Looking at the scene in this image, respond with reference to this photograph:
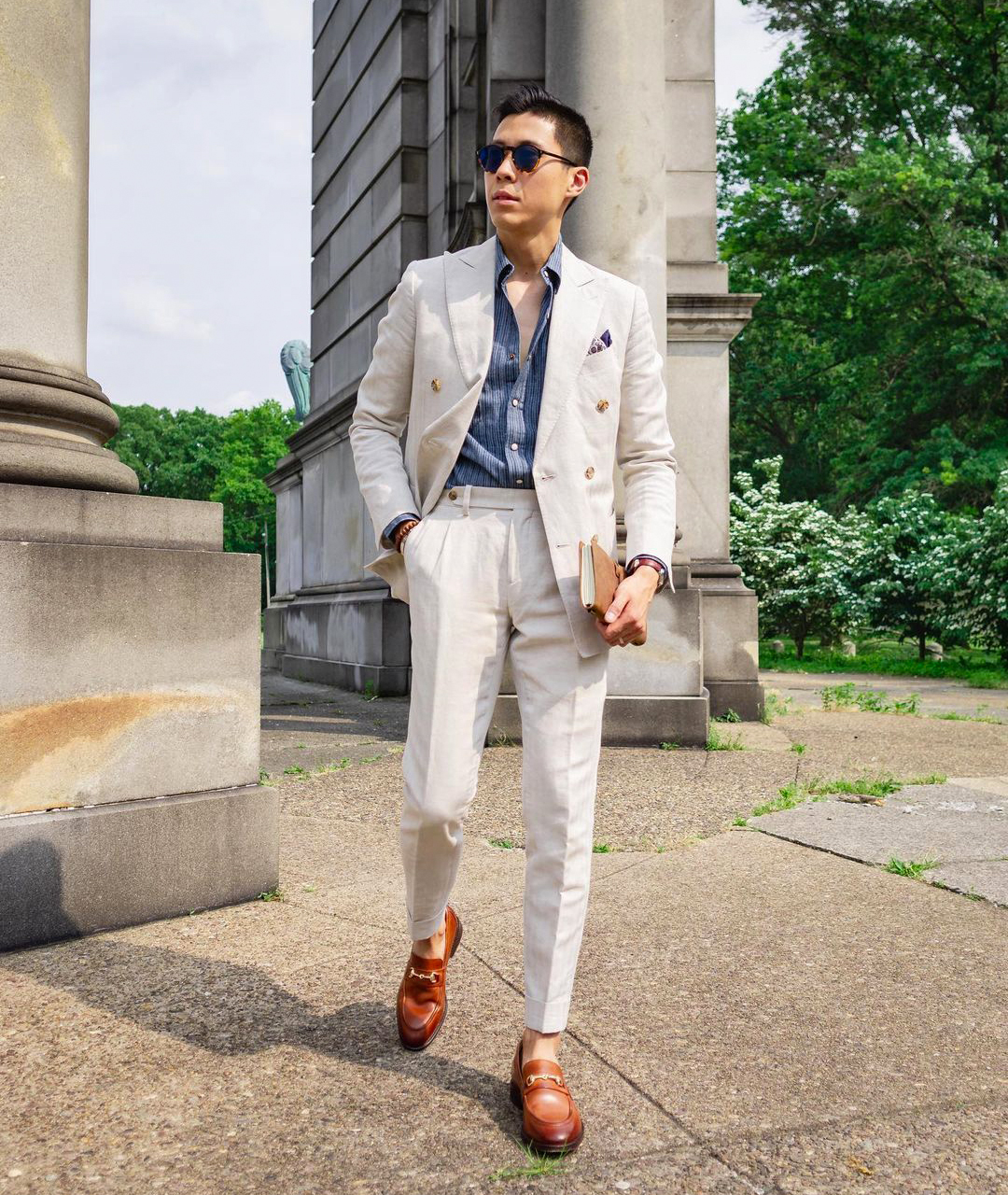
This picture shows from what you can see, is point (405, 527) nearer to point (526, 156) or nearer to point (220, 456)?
point (526, 156)

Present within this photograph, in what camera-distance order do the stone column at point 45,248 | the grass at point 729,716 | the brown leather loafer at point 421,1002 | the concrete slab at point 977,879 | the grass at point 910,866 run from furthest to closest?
the grass at point 729,716 < the grass at point 910,866 < the concrete slab at point 977,879 < the stone column at point 45,248 < the brown leather loafer at point 421,1002

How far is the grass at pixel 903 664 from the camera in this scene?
600 inches

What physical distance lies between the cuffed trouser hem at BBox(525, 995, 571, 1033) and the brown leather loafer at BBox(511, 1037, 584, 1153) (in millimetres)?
67

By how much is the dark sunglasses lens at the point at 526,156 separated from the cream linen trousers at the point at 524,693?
702 mm

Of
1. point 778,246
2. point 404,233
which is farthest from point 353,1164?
point 778,246

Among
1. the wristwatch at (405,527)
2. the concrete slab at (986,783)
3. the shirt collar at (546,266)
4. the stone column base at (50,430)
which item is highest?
the shirt collar at (546,266)

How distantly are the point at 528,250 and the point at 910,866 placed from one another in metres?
2.91

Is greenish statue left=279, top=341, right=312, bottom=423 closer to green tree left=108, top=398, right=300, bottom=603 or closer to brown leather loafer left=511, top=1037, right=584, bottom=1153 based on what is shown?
green tree left=108, top=398, right=300, bottom=603

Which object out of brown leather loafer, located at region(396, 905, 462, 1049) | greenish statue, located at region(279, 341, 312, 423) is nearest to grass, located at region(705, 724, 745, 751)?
brown leather loafer, located at region(396, 905, 462, 1049)

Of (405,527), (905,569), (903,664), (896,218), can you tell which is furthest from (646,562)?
(896,218)

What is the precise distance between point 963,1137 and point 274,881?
2405 mm

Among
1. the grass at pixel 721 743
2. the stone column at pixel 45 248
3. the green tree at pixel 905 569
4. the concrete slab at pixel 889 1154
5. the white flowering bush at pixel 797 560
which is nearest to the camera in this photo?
the concrete slab at pixel 889 1154

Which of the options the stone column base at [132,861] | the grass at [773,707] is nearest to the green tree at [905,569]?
the grass at [773,707]

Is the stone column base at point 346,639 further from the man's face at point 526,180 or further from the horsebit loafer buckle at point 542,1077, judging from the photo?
the horsebit loafer buckle at point 542,1077
